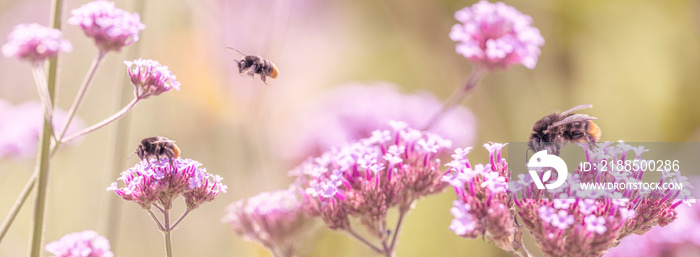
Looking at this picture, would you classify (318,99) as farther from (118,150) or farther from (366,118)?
(118,150)

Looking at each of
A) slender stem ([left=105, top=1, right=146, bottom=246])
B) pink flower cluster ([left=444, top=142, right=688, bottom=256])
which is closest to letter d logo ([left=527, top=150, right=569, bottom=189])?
pink flower cluster ([left=444, top=142, right=688, bottom=256])

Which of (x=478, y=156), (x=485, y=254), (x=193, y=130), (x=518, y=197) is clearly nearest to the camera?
(x=518, y=197)

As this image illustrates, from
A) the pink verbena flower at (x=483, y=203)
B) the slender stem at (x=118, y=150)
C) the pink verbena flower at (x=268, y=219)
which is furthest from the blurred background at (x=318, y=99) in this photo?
the pink verbena flower at (x=483, y=203)

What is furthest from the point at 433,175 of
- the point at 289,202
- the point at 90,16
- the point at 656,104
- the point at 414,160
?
the point at 656,104

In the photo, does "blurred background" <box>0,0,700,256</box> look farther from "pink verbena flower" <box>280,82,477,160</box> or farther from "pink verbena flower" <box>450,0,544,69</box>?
"pink verbena flower" <box>450,0,544,69</box>

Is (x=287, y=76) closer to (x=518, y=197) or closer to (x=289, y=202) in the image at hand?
(x=289, y=202)

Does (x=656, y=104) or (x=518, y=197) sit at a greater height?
(x=656, y=104)

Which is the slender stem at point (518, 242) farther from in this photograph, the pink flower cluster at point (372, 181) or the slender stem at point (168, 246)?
the slender stem at point (168, 246)
